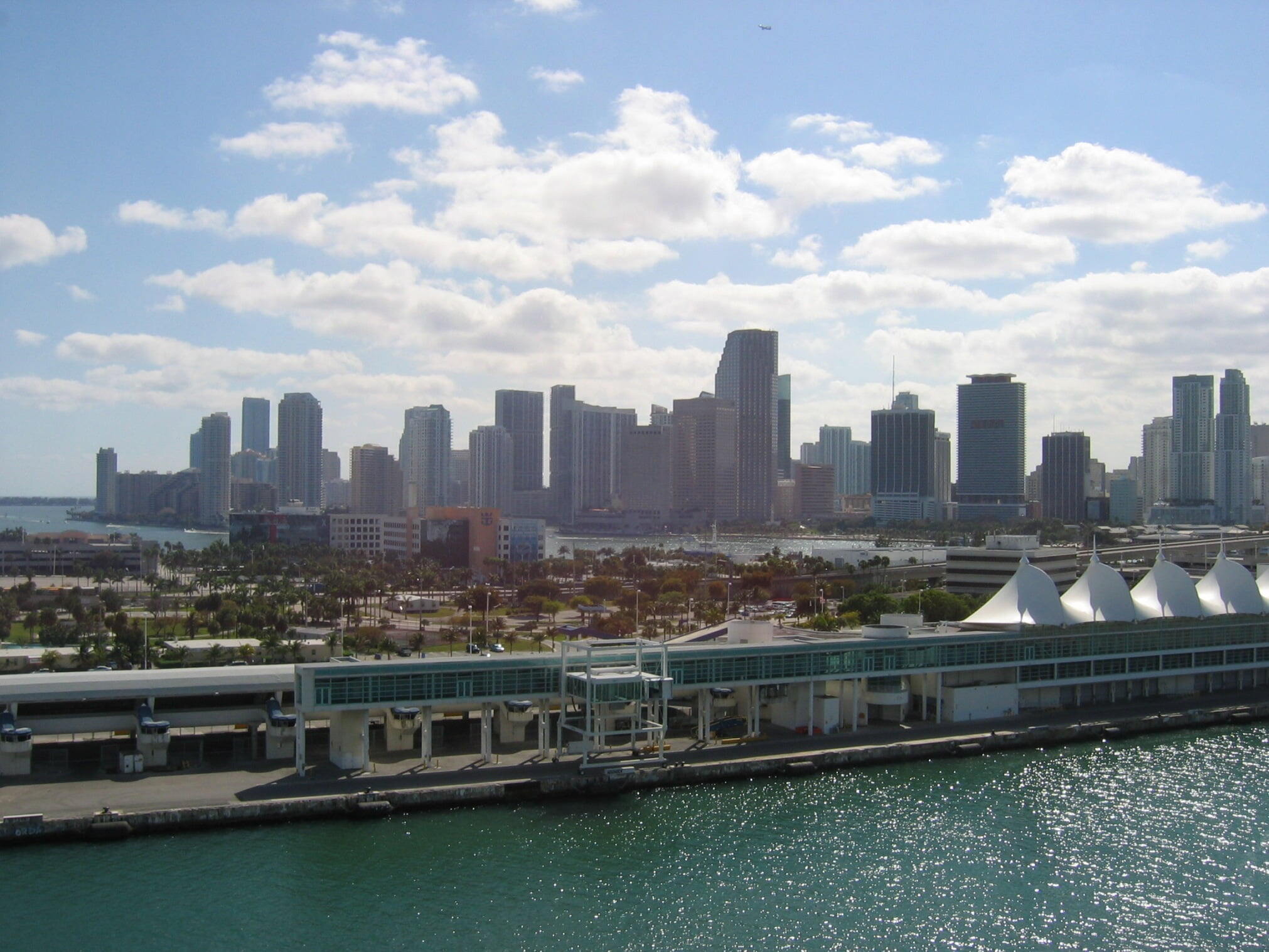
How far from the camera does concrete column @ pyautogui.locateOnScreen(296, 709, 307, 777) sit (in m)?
29.4

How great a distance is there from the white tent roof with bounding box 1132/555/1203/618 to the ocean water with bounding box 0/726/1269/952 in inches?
564

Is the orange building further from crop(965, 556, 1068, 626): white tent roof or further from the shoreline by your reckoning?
the shoreline

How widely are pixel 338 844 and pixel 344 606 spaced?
4973 cm

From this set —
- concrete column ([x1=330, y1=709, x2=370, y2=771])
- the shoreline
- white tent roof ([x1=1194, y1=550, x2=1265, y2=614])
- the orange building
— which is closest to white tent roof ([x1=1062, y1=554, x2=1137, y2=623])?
the shoreline

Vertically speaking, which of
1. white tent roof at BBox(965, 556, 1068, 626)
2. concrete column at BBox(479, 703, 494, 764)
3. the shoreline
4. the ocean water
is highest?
white tent roof at BBox(965, 556, 1068, 626)

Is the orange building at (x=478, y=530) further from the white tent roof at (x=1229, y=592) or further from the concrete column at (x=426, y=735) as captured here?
the concrete column at (x=426, y=735)

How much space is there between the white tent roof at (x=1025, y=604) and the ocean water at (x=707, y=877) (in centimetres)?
1057

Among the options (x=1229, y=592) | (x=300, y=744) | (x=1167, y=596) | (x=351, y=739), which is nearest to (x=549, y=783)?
(x=351, y=739)

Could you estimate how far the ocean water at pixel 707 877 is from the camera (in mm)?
21047

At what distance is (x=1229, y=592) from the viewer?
4659cm

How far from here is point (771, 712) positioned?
3722 centimetres

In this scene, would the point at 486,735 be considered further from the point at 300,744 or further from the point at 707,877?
the point at 707,877

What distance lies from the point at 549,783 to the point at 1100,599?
23.7 meters

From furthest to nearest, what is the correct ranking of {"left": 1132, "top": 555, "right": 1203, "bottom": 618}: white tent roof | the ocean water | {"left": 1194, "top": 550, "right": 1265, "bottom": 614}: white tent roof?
{"left": 1194, "top": 550, "right": 1265, "bottom": 614}: white tent roof < {"left": 1132, "top": 555, "right": 1203, "bottom": 618}: white tent roof < the ocean water
